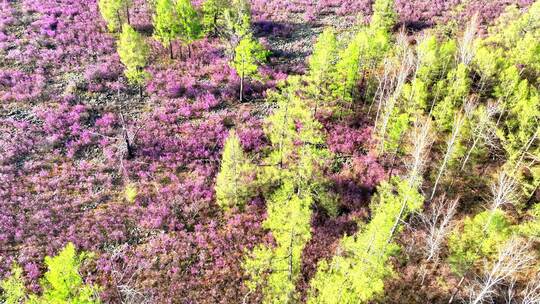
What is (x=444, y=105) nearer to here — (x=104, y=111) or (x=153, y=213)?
(x=153, y=213)

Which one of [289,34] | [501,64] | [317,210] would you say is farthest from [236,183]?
[289,34]

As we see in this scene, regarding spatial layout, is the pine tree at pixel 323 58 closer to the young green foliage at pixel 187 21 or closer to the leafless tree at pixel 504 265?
the young green foliage at pixel 187 21

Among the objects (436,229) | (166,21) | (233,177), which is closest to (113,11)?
(166,21)

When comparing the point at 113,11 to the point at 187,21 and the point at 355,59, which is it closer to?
the point at 187,21

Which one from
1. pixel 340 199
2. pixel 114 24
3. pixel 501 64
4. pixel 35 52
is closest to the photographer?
pixel 340 199

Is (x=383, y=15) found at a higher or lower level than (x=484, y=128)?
higher

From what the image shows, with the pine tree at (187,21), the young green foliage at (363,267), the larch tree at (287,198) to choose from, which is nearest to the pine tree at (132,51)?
the pine tree at (187,21)

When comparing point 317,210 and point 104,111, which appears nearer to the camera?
point 317,210
